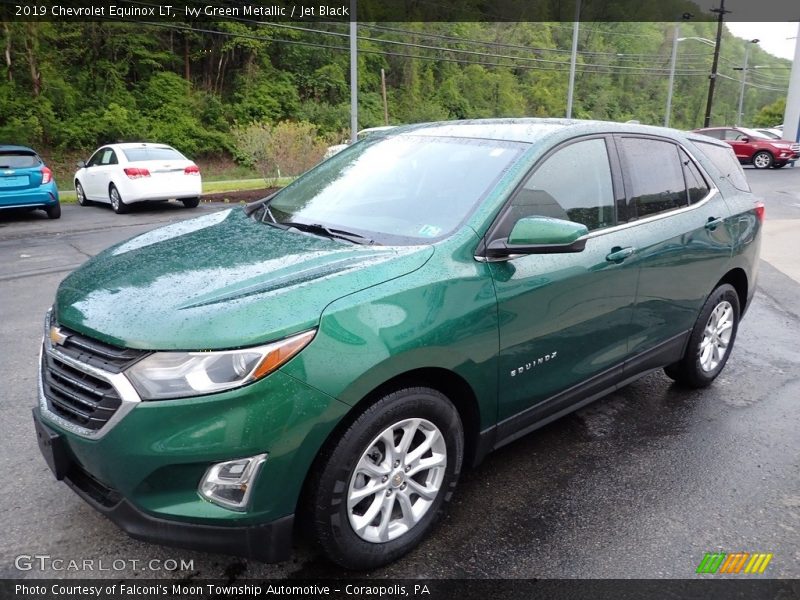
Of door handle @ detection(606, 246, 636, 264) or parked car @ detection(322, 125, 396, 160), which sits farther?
parked car @ detection(322, 125, 396, 160)

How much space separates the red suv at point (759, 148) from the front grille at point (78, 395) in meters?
27.3

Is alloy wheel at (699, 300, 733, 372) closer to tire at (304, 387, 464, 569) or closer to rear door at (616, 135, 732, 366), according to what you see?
rear door at (616, 135, 732, 366)

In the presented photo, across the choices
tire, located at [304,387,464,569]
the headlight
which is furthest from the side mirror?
the headlight

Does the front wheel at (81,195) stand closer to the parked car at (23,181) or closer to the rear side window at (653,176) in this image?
the parked car at (23,181)

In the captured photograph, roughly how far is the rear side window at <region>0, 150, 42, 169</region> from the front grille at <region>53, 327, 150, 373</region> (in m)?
11.0

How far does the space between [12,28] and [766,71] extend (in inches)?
4448

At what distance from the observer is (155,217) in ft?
41.4

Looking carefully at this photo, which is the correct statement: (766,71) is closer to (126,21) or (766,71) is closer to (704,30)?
(704,30)

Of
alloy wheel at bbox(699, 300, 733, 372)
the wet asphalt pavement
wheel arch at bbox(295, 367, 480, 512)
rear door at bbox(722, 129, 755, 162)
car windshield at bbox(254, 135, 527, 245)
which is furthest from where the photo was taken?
rear door at bbox(722, 129, 755, 162)

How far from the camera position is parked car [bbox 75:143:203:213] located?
12.9 metres

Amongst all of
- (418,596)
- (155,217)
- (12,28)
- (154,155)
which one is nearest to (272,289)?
(418,596)

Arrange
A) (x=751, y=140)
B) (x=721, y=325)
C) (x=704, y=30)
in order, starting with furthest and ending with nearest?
(x=704, y=30), (x=751, y=140), (x=721, y=325)

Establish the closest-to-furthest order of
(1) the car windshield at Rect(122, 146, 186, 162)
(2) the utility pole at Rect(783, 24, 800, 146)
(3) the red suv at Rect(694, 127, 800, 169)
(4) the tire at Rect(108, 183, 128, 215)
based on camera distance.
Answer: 1. (4) the tire at Rect(108, 183, 128, 215)
2. (1) the car windshield at Rect(122, 146, 186, 162)
3. (3) the red suv at Rect(694, 127, 800, 169)
4. (2) the utility pole at Rect(783, 24, 800, 146)

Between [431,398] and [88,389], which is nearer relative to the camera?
[88,389]
